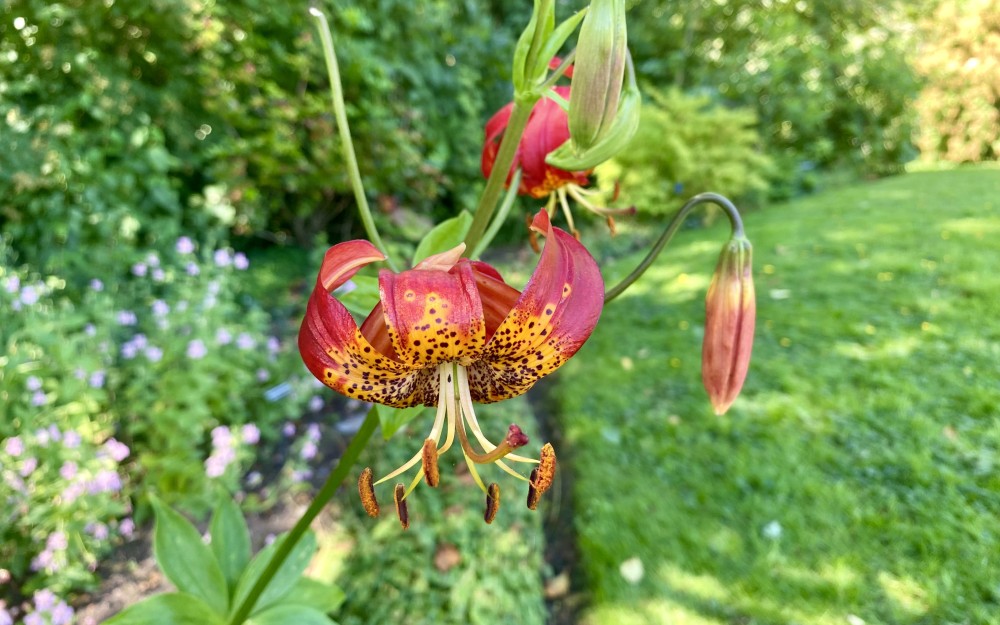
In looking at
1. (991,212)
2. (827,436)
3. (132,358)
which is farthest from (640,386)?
(991,212)

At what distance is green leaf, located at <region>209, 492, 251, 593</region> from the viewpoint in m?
1.01

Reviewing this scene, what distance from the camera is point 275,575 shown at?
0.94 m

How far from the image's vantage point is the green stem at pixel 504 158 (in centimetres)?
55

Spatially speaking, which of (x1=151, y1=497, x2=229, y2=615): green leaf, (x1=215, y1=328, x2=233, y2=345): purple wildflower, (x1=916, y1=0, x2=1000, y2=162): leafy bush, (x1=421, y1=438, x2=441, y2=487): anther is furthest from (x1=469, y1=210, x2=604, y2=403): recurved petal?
(x1=916, y1=0, x2=1000, y2=162): leafy bush

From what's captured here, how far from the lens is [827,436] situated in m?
1.87

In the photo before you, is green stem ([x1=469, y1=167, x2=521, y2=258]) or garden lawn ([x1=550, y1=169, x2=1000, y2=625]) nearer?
green stem ([x1=469, y1=167, x2=521, y2=258])

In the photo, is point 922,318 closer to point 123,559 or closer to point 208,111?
point 123,559

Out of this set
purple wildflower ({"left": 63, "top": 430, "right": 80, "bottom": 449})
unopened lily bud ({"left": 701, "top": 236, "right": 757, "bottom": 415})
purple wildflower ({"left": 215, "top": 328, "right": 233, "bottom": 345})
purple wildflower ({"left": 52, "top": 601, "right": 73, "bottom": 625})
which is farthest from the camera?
purple wildflower ({"left": 215, "top": 328, "right": 233, "bottom": 345})

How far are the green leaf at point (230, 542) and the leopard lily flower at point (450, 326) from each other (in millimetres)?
620

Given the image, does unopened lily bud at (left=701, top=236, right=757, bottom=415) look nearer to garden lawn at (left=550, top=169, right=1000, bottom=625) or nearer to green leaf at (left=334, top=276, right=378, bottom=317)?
green leaf at (left=334, top=276, right=378, bottom=317)

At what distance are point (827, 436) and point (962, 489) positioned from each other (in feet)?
1.21

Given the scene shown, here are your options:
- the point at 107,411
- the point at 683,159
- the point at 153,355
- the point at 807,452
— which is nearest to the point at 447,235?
the point at 153,355

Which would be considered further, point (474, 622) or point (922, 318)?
point (922, 318)

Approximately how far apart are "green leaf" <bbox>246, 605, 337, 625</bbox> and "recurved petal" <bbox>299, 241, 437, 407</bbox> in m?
0.54
